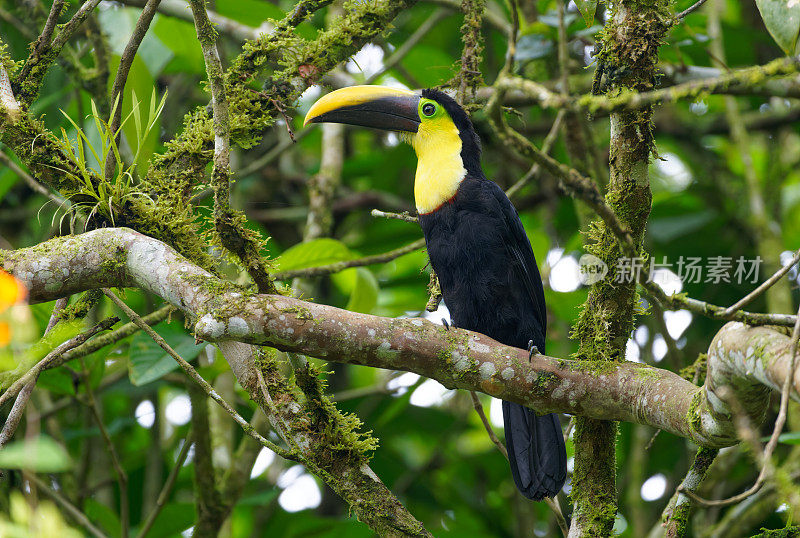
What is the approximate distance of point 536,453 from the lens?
287cm

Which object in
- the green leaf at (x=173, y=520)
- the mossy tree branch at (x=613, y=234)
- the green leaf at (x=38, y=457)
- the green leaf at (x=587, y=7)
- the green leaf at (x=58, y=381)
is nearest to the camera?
the green leaf at (x=38, y=457)

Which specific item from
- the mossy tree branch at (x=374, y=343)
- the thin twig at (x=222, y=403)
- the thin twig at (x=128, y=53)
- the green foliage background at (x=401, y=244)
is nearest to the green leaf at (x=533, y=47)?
the green foliage background at (x=401, y=244)

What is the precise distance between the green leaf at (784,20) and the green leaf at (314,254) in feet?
5.51

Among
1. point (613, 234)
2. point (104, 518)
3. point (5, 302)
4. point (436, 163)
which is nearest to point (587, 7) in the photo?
point (613, 234)

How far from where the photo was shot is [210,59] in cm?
198

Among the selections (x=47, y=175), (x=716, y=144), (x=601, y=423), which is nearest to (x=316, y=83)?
(x=47, y=175)

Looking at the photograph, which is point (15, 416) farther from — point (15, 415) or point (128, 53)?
point (128, 53)

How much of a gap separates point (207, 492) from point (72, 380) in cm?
69

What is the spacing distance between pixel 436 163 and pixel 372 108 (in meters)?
0.38

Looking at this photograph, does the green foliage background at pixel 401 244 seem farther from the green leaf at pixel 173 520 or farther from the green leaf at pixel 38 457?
the green leaf at pixel 38 457

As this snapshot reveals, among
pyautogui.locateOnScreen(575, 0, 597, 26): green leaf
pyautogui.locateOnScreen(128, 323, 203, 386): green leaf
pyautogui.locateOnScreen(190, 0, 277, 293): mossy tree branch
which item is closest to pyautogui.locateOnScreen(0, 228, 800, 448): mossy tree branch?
pyautogui.locateOnScreen(190, 0, 277, 293): mossy tree branch

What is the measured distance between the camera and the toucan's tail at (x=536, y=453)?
2799mm

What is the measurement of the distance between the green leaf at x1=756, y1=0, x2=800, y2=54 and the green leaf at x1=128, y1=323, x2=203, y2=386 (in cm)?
202

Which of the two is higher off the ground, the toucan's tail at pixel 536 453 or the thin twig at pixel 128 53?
the thin twig at pixel 128 53
